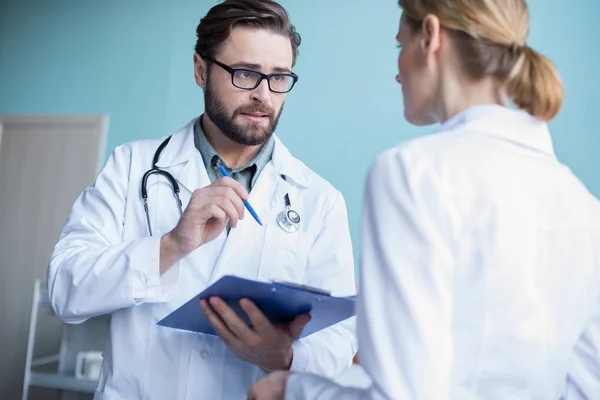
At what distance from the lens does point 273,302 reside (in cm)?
104

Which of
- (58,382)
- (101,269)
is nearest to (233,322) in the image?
(101,269)

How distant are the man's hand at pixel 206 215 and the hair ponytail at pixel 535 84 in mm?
544

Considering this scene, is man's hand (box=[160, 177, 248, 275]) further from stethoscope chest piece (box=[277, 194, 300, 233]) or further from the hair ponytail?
the hair ponytail

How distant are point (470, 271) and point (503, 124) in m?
0.20

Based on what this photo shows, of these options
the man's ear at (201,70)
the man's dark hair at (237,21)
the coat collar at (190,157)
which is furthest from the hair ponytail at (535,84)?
the man's ear at (201,70)

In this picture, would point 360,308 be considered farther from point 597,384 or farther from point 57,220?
point 57,220

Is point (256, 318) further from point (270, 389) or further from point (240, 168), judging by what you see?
point (240, 168)

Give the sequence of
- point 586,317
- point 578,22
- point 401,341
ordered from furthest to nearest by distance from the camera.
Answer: point 578,22
point 586,317
point 401,341

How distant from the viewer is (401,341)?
678mm

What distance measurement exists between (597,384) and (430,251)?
35 cm

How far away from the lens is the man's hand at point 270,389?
2.61 ft

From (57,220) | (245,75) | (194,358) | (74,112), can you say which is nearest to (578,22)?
(245,75)

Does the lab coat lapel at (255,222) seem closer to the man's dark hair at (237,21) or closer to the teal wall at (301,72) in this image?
the man's dark hair at (237,21)

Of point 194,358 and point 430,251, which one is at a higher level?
point 430,251
